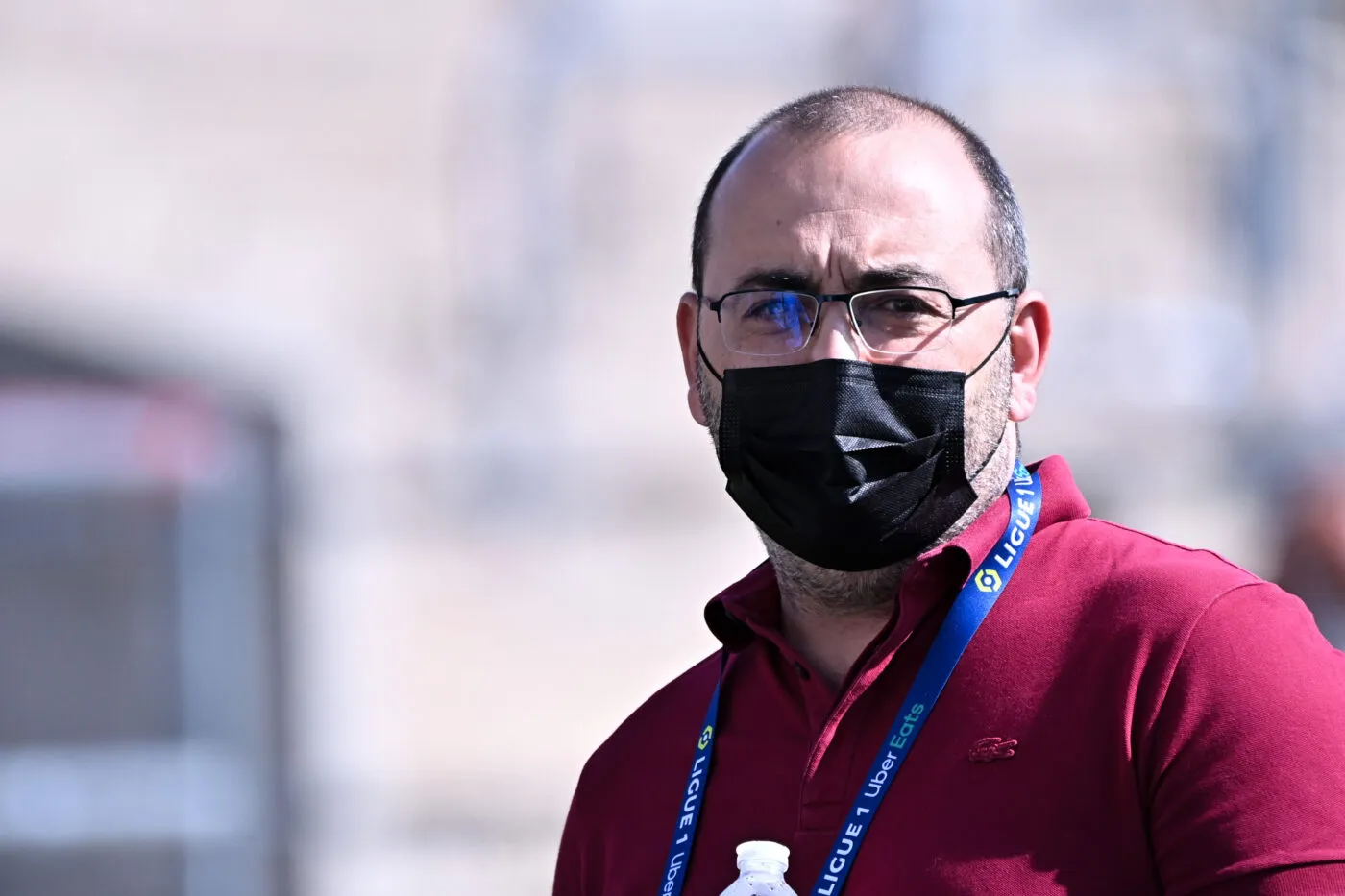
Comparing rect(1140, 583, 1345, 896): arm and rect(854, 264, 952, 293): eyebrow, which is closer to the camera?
rect(1140, 583, 1345, 896): arm

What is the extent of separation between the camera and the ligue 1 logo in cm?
196

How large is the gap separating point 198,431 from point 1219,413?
374 centimetres

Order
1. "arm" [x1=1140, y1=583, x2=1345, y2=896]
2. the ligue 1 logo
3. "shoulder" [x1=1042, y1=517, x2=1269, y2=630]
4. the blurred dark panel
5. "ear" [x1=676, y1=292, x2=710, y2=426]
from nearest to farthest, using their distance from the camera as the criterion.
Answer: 1. "arm" [x1=1140, y1=583, x2=1345, y2=896]
2. "shoulder" [x1=1042, y1=517, x2=1269, y2=630]
3. the ligue 1 logo
4. "ear" [x1=676, y1=292, x2=710, y2=426]
5. the blurred dark panel

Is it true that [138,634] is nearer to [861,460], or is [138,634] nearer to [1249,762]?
[861,460]

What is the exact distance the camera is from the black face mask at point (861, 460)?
2080 millimetres

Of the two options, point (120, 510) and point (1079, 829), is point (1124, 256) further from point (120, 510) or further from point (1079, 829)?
point (1079, 829)

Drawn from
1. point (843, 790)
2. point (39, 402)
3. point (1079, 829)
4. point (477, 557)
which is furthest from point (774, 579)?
point (39, 402)

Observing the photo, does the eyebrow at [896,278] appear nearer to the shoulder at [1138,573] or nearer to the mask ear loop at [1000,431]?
the mask ear loop at [1000,431]

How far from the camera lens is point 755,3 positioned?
625cm

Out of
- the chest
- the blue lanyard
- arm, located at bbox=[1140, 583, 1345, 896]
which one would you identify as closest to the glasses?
the blue lanyard

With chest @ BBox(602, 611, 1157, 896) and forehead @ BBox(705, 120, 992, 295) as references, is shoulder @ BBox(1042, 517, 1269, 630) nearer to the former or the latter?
chest @ BBox(602, 611, 1157, 896)

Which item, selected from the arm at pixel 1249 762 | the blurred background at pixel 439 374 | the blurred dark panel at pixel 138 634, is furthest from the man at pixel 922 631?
the blurred dark panel at pixel 138 634

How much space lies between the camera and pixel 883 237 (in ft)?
7.00

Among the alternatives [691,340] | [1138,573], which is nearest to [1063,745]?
[1138,573]
